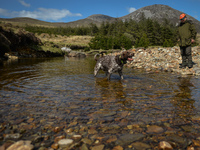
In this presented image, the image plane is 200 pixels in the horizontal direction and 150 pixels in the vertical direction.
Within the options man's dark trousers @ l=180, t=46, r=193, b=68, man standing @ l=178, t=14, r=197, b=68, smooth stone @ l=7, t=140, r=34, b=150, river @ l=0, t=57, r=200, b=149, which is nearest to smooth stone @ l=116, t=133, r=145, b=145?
river @ l=0, t=57, r=200, b=149

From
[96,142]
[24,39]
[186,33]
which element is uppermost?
[24,39]

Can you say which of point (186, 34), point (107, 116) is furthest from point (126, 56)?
point (186, 34)

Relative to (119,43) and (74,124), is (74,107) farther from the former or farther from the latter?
(119,43)

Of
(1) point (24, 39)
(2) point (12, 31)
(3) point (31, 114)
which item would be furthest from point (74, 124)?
(1) point (24, 39)

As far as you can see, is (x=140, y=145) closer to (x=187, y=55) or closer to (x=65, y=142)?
(x=65, y=142)

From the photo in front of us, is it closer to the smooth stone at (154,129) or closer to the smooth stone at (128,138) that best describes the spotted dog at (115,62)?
the smooth stone at (154,129)

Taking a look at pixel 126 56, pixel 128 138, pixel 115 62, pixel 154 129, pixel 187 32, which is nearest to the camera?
pixel 128 138

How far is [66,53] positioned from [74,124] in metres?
34.1

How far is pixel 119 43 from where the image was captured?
187 ft

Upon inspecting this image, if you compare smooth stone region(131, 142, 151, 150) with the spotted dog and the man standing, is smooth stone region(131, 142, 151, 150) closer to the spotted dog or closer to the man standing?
the spotted dog

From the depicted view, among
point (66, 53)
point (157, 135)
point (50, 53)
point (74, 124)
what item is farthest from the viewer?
point (66, 53)

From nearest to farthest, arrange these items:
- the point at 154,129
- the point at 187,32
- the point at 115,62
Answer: the point at 154,129 < the point at 115,62 < the point at 187,32

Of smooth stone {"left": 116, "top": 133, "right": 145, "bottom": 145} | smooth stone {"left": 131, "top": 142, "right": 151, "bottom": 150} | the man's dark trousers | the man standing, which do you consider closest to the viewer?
smooth stone {"left": 131, "top": 142, "right": 151, "bottom": 150}

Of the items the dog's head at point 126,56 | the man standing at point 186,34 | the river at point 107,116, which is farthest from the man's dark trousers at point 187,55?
the river at point 107,116
